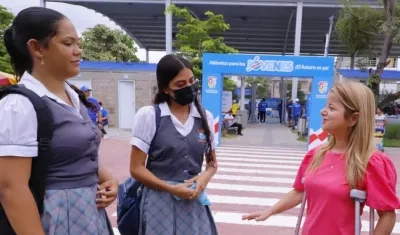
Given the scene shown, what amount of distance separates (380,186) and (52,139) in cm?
149

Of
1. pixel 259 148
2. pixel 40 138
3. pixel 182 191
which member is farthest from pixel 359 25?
pixel 40 138

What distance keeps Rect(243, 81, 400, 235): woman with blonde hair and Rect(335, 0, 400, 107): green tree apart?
39.1 feet

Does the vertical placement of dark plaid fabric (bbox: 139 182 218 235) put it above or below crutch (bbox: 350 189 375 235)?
below

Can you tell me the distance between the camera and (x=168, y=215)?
217 centimetres

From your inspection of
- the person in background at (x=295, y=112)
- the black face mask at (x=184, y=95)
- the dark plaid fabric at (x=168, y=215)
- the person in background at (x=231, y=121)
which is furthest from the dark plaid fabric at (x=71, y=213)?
the person in background at (x=295, y=112)

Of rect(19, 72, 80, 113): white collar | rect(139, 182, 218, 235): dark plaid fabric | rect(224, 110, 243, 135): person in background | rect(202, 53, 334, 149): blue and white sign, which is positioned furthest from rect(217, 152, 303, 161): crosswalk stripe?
rect(19, 72, 80, 113): white collar

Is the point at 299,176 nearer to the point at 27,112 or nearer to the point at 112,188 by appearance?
the point at 112,188

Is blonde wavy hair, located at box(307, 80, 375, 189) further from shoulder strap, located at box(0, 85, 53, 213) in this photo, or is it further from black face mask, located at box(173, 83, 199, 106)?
shoulder strap, located at box(0, 85, 53, 213)

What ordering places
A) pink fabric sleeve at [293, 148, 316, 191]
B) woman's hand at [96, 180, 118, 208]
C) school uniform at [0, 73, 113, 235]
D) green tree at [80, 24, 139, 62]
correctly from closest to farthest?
school uniform at [0, 73, 113, 235] → woman's hand at [96, 180, 118, 208] → pink fabric sleeve at [293, 148, 316, 191] → green tree at [80, 24, 139, 62]

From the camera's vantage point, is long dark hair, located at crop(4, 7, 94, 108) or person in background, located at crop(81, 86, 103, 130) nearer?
long dark hair, located at crop(4, 7, 94, 108)

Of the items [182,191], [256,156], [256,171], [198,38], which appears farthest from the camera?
[198,38]

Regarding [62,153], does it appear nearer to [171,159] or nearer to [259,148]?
[171,159]

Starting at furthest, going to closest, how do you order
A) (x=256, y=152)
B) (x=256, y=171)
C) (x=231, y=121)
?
(x=231, y=121) → (x=256, y=152) → (x=256, y=171)

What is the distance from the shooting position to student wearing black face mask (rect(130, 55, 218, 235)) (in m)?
2.16
